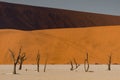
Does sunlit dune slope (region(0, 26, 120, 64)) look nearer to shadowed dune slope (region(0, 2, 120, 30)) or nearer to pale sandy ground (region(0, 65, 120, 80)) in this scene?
pale sandy ground (region(0, 65, 120, 80))

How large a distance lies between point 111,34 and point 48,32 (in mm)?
13687

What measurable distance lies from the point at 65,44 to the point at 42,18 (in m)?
57.2

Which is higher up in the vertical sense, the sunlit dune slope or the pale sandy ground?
the sunlit dune slope

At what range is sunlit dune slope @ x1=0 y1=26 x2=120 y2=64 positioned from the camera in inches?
2726

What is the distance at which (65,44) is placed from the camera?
3054 inches

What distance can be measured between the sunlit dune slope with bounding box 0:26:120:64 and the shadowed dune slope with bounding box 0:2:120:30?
30785 mm

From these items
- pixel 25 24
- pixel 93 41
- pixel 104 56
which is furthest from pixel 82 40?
pixel 25 24

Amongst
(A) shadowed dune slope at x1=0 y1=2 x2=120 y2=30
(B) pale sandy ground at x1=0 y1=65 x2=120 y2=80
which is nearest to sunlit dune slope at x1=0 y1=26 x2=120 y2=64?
(B) pale sandy ground at x1=0 y1=65 x2=120 y2=80

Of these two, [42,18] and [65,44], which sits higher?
[42,18]

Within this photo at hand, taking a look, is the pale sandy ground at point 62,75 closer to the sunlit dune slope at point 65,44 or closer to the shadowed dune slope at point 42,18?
the sunlit dune slope at point 65,44

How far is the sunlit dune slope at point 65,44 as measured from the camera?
69.2 meters

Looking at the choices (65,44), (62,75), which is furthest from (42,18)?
(62,75)

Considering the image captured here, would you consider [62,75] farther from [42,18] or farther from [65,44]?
[42,18]

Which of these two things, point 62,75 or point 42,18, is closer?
point 62,75
